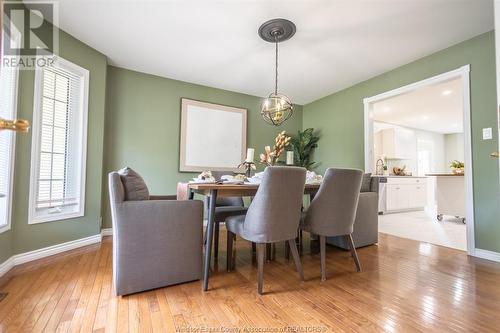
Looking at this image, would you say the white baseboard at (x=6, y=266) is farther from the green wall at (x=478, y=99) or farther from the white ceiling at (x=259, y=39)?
the green wall at (x=478, y=99)

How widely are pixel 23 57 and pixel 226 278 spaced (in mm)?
2840

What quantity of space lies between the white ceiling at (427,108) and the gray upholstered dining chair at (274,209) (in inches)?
116

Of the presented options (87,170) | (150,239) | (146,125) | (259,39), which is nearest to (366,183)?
(259,39)

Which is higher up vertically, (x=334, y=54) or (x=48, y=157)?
(x=334, y=54)

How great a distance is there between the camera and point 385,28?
7.94 feet

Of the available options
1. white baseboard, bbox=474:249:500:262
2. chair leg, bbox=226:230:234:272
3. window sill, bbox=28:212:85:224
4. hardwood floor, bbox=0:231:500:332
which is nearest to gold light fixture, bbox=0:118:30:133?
hardwood floor, bbox=0:231:500:332

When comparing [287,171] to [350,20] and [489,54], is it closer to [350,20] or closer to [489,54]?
[350,20]

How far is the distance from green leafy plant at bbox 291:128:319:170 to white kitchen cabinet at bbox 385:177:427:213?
208cm

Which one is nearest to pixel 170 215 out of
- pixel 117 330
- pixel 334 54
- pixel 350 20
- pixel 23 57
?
pixel 117 330

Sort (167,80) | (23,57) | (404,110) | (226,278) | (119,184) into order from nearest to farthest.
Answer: (119,184) < (226,278) < (23,57) < (167,80) < (404,110)

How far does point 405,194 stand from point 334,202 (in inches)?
191

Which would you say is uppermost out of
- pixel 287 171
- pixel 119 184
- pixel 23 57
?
pixel 23 57

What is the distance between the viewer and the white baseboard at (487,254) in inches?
92.5

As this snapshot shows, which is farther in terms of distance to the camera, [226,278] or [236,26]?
[236,26]
